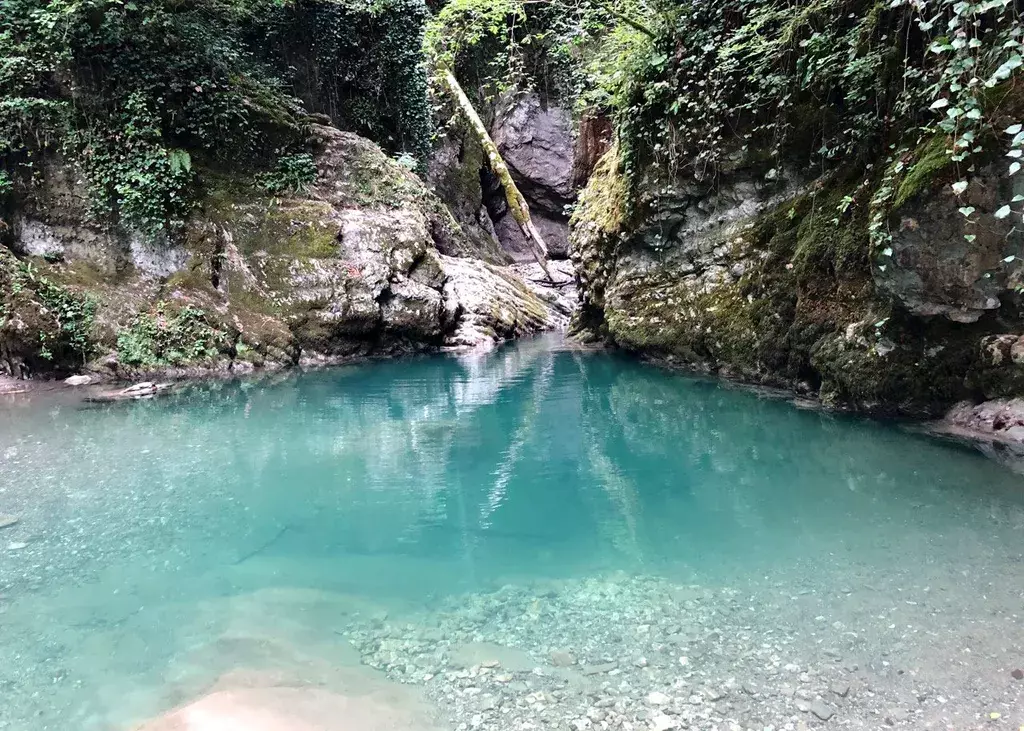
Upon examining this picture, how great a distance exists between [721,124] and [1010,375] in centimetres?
550

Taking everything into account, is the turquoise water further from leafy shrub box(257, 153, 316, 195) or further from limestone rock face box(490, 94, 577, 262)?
limestone rock face box(490, 94, 577, 262)

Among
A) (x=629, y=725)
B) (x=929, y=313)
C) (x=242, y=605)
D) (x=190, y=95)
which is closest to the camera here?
(x=629, y=725)

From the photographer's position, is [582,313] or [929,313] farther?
[582,313]

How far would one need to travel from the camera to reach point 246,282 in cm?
1320

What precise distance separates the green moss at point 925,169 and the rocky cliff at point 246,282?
10226 mm

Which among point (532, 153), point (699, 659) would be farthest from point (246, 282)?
point (532, 153)

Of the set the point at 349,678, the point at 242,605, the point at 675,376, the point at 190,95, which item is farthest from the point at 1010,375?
the point at 190,95

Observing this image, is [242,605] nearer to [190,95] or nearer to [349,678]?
[349,678]

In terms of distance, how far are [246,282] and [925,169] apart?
11.9m

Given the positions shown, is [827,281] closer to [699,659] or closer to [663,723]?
[699,659]

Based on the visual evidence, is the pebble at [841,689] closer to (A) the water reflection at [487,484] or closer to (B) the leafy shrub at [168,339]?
(A) the water reflection at [487,484]

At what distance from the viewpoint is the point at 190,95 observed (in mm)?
13305

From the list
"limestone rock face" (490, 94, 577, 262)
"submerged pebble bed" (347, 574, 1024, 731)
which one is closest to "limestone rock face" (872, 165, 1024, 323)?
"submerged pebble bed" (347, 574, 1024, 731)

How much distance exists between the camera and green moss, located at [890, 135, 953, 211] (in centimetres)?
563
